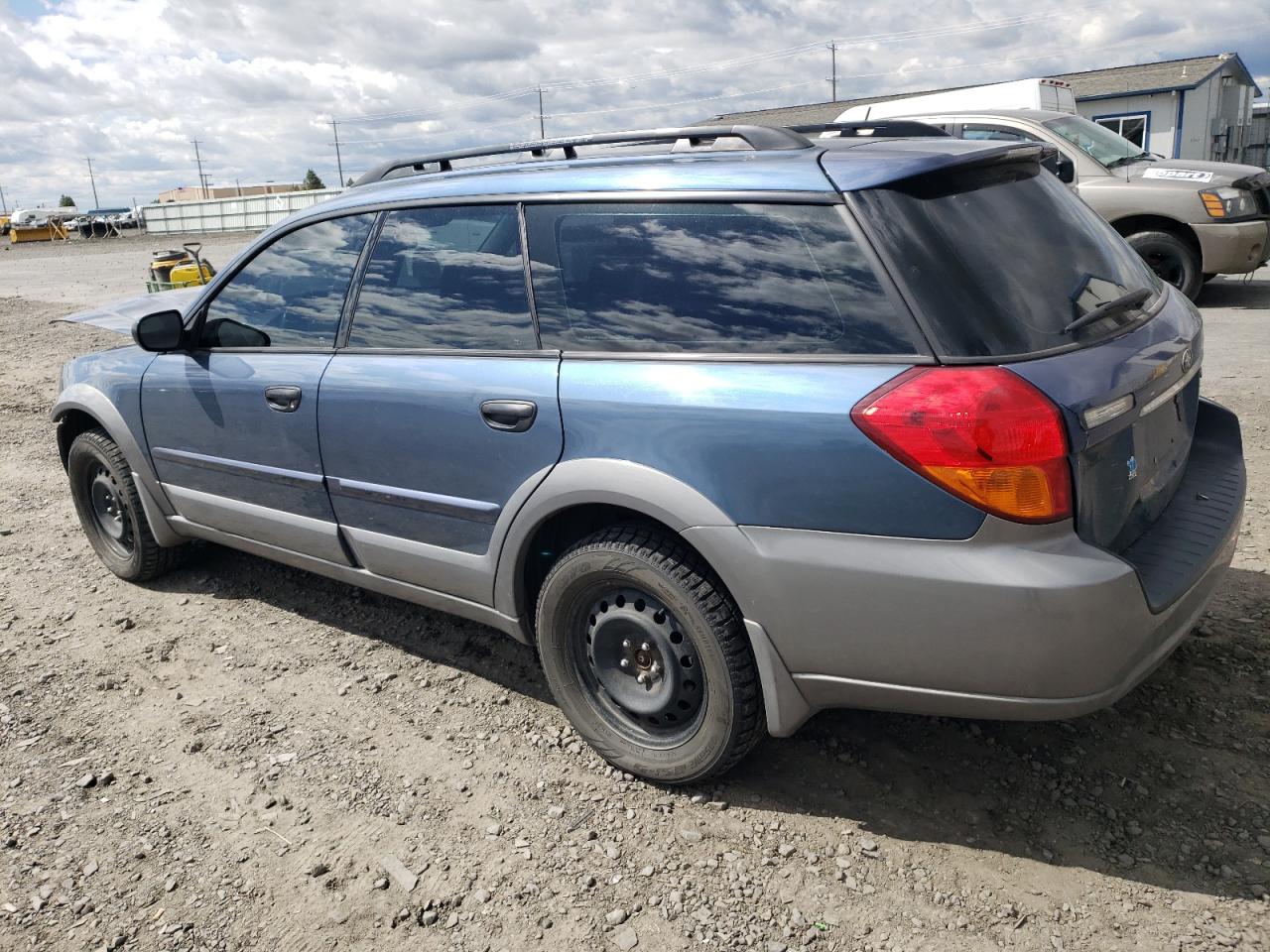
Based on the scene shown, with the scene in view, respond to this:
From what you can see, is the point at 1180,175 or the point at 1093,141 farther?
the point at 1093,141

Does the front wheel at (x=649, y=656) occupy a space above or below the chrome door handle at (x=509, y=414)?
below

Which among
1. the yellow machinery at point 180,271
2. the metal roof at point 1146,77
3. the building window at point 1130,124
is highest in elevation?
the metal roof at point 1146,77

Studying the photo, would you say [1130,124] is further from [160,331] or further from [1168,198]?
[160,331]

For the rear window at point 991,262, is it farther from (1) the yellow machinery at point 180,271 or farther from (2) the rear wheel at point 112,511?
(1) the yellow machinery at point 180,271

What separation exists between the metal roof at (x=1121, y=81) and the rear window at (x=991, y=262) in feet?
90.7

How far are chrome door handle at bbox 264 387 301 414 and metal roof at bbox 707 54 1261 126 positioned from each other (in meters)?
27.1

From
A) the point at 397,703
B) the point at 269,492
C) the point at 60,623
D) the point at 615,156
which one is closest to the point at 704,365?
the point at 615,156

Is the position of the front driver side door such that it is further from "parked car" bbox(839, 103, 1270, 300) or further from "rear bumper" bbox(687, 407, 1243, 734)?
"parked car" bbox(839, 103, 1270, 300)

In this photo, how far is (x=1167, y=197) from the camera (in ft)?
30.3

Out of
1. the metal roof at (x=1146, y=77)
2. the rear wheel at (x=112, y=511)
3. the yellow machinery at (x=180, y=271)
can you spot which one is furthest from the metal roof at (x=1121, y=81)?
the rear wheel at (x=112, y=511)

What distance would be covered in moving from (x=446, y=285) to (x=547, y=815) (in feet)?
5.58

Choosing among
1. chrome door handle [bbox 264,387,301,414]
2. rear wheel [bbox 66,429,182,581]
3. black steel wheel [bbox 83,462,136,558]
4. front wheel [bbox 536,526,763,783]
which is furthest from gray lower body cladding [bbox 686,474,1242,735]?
black steel wheel [bbox 83,462,136,558]

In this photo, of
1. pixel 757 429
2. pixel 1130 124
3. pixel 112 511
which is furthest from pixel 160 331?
pixel 1130 124

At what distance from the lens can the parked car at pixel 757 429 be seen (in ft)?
7.54
